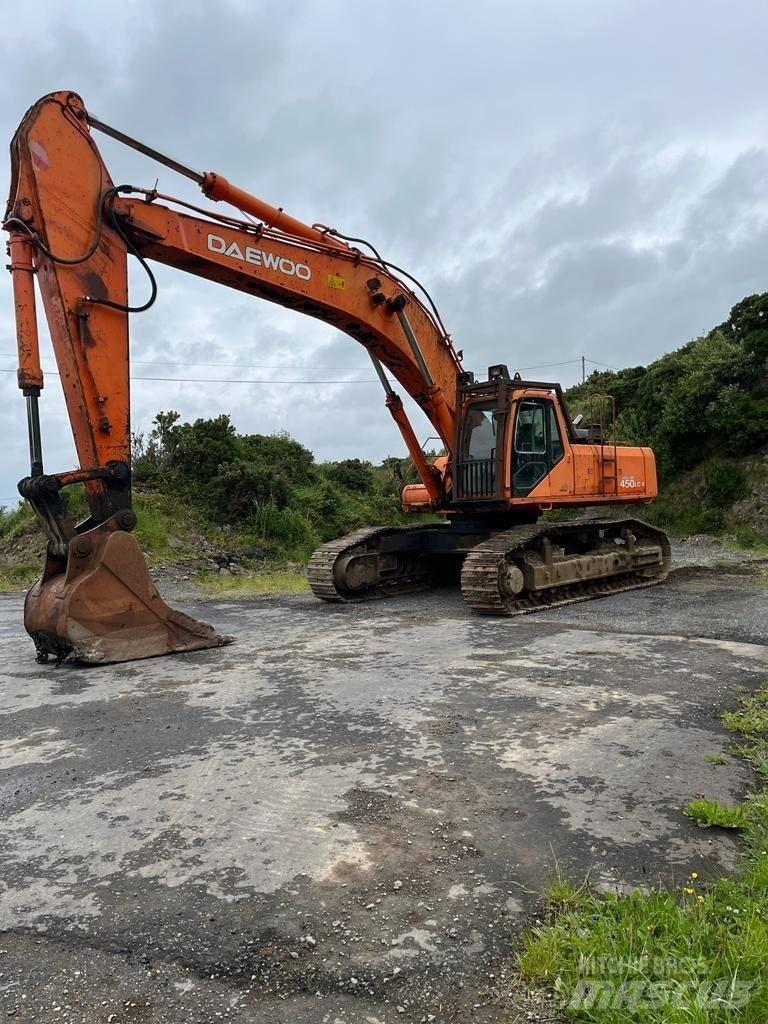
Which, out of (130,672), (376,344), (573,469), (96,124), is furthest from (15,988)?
(573,469)

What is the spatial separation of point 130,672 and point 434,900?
430 centimetres

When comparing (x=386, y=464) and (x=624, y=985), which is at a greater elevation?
(x=386, y=464)

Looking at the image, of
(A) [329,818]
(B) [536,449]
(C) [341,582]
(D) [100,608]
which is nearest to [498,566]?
(B) [536,449]

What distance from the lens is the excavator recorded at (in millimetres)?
6676

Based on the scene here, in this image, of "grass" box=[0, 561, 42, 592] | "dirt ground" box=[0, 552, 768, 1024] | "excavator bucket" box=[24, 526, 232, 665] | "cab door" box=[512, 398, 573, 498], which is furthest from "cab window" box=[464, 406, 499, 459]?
"grass" box=[0, 561, 42, 592]

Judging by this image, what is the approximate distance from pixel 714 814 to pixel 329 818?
5.28ft

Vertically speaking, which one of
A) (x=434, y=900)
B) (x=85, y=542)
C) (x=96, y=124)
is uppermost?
(x=96, y=124)

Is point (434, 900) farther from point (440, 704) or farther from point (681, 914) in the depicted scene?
point (440, 704)

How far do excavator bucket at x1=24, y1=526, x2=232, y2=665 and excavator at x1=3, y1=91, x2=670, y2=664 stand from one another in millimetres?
15

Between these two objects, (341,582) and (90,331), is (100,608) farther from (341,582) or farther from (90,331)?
(341,582)

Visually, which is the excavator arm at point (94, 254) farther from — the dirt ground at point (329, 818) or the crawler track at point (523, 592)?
the crawler track at point (523, 592)

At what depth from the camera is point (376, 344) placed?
981 centimetres

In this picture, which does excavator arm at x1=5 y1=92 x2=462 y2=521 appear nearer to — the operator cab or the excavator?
the excavator

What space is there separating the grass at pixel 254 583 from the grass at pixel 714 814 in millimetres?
8986
